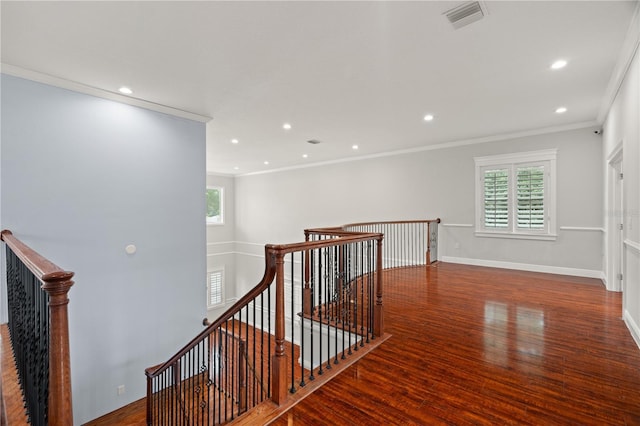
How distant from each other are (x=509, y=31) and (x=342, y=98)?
2.16 meters

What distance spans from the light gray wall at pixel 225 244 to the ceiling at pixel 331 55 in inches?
277

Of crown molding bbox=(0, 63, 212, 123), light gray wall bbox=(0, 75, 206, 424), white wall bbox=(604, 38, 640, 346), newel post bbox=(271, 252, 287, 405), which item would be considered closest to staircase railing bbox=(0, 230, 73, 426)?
newel post bbox=(271, 252, 287, 405)

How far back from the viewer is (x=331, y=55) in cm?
319

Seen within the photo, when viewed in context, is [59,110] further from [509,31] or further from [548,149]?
[548,149]

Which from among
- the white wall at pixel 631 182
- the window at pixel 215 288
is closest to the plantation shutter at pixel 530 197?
the white wall at pixel 631 182

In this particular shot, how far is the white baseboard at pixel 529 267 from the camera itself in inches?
221

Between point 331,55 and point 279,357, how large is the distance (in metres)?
Answer: 2.89

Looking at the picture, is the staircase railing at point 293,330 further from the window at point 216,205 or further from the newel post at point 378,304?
the window at point 216,205

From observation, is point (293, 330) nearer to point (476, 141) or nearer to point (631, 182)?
point (631, 182)

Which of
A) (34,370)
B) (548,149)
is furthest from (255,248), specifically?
(34,370)

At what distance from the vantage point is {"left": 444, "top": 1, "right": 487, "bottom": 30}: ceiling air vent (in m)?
2.41

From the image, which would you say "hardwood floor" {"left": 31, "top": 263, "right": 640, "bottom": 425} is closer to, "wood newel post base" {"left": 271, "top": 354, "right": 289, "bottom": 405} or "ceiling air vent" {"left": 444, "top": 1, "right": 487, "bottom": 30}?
"wood newel post base" {"left": 271, "top": 354, "right": 289, "bottom": 405}

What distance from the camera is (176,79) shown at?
3779 mm

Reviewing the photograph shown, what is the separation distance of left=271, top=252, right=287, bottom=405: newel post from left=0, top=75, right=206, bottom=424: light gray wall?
320cm
